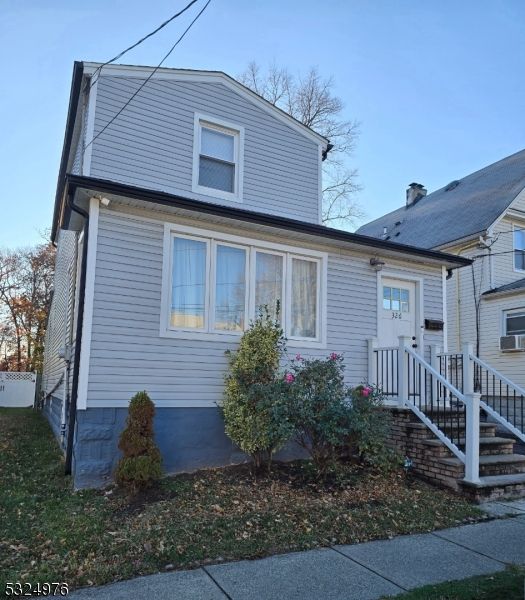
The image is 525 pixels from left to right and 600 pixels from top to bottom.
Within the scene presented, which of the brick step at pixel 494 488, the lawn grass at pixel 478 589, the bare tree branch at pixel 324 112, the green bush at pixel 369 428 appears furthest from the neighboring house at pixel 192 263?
the bare tree branch at pixel 324 112

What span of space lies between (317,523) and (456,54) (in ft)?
26.8

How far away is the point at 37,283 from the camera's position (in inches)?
1115

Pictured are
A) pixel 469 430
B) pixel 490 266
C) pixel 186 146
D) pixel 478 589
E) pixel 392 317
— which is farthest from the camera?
pixel 490 266

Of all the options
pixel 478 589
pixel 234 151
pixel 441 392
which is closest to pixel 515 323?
pixel 441 392

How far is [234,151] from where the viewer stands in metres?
8.91

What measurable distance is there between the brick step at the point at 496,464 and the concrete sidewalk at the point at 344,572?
1472 mm

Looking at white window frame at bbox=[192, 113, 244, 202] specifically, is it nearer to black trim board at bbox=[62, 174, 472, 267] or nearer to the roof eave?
the roof eave

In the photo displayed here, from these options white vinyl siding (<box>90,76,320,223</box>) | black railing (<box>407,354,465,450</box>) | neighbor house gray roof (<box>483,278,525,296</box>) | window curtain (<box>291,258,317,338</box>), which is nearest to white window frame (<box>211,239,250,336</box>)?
window curtain (<box>291,258,317,338</box>)

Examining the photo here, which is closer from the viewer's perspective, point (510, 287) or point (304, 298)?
point (304, 298)

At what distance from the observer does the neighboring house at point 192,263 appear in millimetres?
6125

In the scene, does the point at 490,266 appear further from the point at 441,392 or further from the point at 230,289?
the point at 230,289

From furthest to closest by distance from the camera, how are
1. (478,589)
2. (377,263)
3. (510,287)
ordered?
(510,287) < (377,263) < (478,589)

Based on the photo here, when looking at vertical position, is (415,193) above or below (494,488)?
above

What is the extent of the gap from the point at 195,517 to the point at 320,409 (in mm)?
2020
